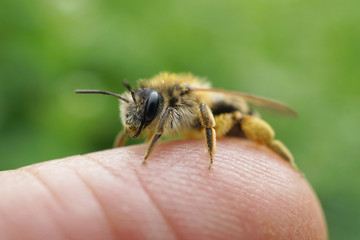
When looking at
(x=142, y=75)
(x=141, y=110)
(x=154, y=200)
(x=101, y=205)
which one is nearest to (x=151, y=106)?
(x=141, y=110)

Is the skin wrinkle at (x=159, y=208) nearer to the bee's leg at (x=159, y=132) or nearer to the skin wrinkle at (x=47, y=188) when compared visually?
the bee's leg at (x=159, y=132)

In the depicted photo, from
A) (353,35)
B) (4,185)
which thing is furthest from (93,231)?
(353,35)

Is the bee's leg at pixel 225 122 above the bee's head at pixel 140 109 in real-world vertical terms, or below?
below

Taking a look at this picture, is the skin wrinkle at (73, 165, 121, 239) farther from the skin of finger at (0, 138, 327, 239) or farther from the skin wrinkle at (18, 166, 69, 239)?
the skin wrinkle at (18, 166, 69, 239)

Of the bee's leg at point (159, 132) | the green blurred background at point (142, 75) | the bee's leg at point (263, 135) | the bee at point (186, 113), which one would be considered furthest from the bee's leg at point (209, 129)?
the green blurred background at point (142, 75)

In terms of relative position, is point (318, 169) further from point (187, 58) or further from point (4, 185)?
point (4, 185)

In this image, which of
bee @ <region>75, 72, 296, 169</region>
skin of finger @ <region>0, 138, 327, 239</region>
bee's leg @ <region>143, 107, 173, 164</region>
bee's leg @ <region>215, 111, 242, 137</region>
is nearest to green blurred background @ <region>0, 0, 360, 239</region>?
bee @ <region>75, 72, 296, 169</region>

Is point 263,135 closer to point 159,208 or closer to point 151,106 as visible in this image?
Result: point 151,106
